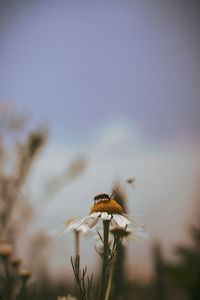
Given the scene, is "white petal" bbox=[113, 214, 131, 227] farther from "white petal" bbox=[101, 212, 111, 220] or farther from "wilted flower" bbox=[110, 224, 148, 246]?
"wilted flower" bbox=[110, 224, 148, 246]

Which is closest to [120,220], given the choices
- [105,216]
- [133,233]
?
[105,216]

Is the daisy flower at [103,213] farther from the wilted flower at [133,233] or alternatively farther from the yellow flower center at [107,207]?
the wilted flower at [133,233]

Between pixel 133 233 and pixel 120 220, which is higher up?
pixel 120 220

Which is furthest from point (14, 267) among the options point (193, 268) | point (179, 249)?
point (193, 268)

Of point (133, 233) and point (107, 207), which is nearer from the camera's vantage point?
point (107, 207)

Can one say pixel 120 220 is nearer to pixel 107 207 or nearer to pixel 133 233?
pixel 107 207

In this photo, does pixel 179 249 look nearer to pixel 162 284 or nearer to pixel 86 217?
pixel 162 284

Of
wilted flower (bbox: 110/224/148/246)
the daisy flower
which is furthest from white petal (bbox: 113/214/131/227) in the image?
wilted flower (bbox: 110/224/148/246)

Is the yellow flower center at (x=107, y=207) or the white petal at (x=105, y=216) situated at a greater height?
the yellow flower center at (x=107, y=207)

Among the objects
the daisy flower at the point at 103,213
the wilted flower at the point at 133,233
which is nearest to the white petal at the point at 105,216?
the daisy flower at the point at 103,213

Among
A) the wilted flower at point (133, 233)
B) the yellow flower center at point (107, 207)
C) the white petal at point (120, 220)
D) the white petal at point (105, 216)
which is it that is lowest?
the wilted flower at point (133, 233)

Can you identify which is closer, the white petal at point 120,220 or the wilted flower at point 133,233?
the white petal at point 120,220
